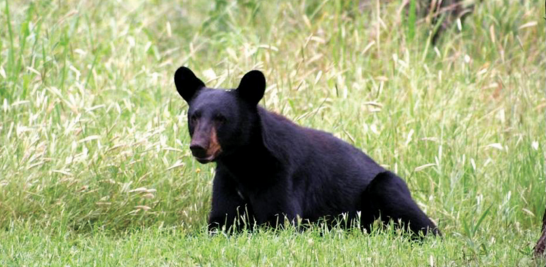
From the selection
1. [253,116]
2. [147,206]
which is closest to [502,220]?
[253,116]

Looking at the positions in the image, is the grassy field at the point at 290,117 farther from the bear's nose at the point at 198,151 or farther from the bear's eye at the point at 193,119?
the bear's eye at the point at 193,119

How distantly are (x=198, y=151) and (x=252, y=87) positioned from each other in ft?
1.97

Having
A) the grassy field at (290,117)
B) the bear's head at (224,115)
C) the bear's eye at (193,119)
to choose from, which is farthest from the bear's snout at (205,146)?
the grassy field at (290,117)

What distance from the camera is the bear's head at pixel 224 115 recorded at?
567 cm

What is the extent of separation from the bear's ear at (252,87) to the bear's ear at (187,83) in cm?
33

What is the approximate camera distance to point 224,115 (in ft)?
18.9

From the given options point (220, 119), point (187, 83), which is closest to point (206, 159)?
point (220, 119)

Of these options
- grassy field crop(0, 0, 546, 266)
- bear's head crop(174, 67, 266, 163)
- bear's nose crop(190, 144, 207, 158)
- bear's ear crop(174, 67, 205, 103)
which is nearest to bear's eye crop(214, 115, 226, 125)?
bear's head crop(174, 67, 266, 163)

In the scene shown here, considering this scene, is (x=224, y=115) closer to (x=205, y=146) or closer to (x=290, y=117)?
(x=205, y=146)

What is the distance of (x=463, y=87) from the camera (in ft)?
28.2

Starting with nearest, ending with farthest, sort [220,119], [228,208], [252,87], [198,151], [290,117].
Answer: [198,151] → [220,119] → [252,87] → [228,208] → [290,117]

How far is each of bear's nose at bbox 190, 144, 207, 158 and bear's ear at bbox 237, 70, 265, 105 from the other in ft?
1.72

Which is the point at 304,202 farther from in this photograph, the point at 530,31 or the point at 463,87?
the point at 530,31

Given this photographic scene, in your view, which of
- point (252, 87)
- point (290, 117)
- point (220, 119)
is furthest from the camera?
point (290, 117)
